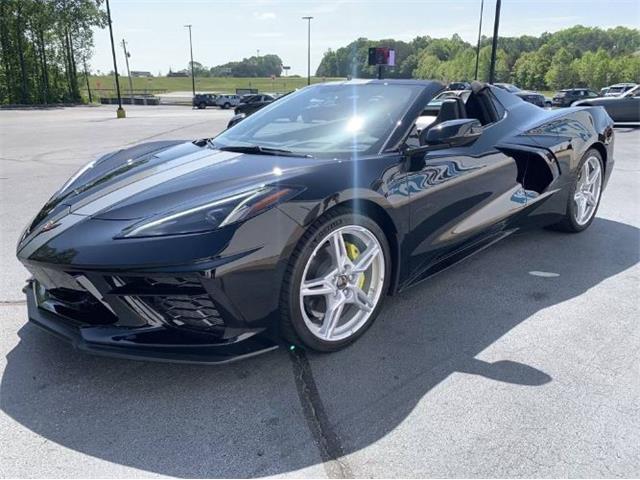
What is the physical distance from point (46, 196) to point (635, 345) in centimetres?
585

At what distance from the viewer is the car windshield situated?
290 centimetres

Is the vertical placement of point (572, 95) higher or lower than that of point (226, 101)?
higher

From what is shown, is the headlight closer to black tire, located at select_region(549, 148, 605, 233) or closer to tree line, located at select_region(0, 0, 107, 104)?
black tire, located at select_region(549, 148, 605, 233)

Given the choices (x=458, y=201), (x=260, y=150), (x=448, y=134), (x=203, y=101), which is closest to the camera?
(x=448, y=134)

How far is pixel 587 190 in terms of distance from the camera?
4.52 m

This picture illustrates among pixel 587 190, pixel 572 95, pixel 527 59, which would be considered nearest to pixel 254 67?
pixel 527 59

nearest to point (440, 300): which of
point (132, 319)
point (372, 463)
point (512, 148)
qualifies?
point (512, 148)

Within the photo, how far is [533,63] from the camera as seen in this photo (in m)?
67.6

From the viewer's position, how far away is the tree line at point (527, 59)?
53062mm

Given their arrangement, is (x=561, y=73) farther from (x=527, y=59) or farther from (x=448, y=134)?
(x=448, y=134)

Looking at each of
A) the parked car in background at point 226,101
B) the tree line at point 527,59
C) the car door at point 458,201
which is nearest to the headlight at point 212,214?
the car door at point 458,201

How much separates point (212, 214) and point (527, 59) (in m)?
76.9

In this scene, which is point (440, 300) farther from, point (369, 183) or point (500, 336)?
point (369, 183)

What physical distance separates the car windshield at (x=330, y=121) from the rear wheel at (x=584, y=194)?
6.28 ft
